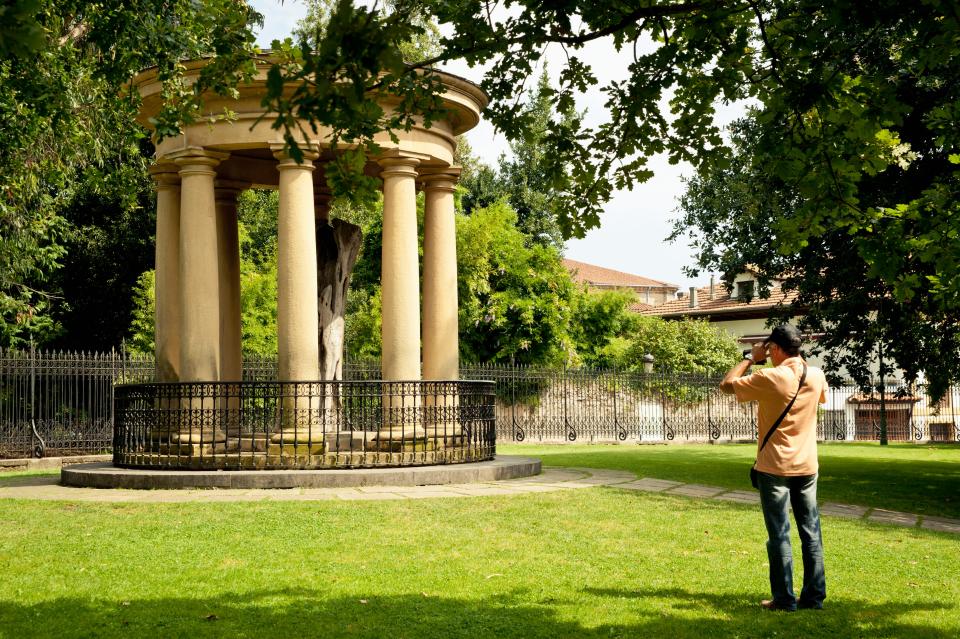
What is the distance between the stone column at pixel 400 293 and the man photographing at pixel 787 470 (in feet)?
28.6

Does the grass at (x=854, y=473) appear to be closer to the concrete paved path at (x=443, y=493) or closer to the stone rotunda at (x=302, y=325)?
the concrete paved path at (x=443, y=493)

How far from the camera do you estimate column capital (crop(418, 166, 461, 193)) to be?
645 inches

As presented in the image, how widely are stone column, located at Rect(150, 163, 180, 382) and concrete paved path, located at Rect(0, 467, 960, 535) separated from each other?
2567mm

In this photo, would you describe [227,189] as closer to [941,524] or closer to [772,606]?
[941,524]

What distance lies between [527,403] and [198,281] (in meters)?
18.7

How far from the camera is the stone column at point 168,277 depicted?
1619 cm

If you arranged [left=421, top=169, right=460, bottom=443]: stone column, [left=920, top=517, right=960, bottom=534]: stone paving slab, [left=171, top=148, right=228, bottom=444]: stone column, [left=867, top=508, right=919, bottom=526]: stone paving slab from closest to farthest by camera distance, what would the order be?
1. [left=920, top=517, right=960, bottom=534]: stone paving slab
2. [left=867, top=508, right=919, bottom=526]: stone paving slab
3. [left=171, top=148, right=228, bottom=444]: stone column
4. [left=421, top=169, right=460, bottom=443]: stone column

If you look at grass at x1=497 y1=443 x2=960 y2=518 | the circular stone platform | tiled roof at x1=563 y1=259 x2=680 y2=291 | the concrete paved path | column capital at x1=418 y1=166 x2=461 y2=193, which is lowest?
grass at x1=497 y1=443 x2=960 y2=518

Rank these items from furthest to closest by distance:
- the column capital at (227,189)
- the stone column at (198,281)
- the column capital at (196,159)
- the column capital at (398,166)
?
1. the column capital at (227,189)
2. the column capital at (398,166)
3. the column capital at (196,159)
4. the stone column at (198,281)

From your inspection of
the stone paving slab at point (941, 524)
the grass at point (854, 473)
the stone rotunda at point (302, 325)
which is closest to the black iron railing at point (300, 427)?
the stone rotunda at point (302, 325)

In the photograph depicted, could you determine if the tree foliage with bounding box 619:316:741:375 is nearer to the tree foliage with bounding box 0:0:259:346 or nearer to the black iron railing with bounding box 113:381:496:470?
the black iron railing with bounding box 113:381:496:470

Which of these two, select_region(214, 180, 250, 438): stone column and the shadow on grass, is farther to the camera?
select_region(214, 180, 250, 438): stone column

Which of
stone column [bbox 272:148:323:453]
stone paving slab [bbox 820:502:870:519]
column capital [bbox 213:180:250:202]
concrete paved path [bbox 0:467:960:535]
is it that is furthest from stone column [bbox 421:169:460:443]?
stone paving slab [bbox 820:502:870:519]

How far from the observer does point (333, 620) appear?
6.20m
